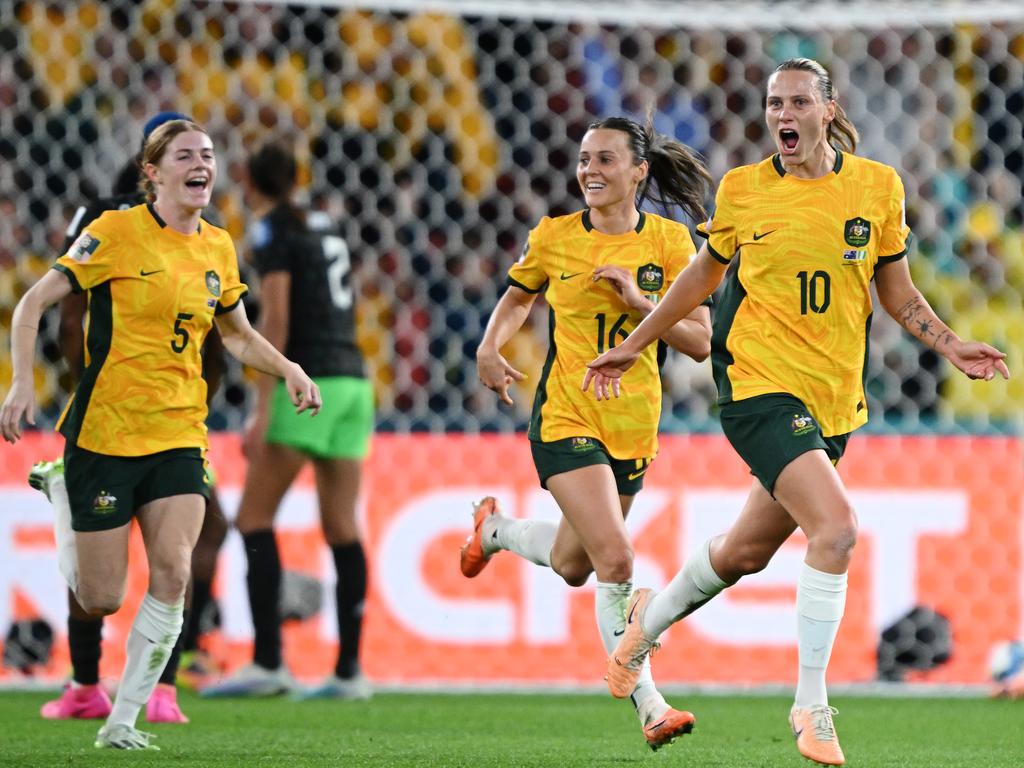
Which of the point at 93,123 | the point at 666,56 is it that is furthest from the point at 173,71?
the point at 666,56

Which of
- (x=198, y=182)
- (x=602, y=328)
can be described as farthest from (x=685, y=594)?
(x=198, y=182)

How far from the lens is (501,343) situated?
5305 millimetres

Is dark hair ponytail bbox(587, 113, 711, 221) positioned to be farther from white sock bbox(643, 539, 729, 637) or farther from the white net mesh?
the white net mesh

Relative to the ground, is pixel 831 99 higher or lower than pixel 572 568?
higher

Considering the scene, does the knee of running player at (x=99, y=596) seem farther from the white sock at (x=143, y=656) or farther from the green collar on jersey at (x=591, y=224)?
the green collar on jersey at (x=591, y=224)

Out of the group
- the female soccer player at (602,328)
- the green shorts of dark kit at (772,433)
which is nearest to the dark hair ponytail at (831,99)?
the female soccer player at (602,328)

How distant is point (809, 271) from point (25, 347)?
2093 mm

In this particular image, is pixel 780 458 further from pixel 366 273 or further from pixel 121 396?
pixel 366 273

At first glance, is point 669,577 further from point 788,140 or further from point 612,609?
point 788,140

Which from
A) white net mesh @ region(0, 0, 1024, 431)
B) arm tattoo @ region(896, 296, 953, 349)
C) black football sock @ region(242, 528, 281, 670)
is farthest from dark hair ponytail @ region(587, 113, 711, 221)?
white net mesh @ region(0, 0, 1024, 431)

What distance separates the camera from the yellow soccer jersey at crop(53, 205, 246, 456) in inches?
193

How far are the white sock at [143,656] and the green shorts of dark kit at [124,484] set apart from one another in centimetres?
27

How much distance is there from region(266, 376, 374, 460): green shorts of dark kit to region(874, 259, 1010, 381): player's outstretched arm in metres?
2.68

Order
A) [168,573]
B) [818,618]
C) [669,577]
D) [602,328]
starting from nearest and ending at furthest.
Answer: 1. [818,618]
2. [168,573]
3. [602,328]
4. [669,577]
